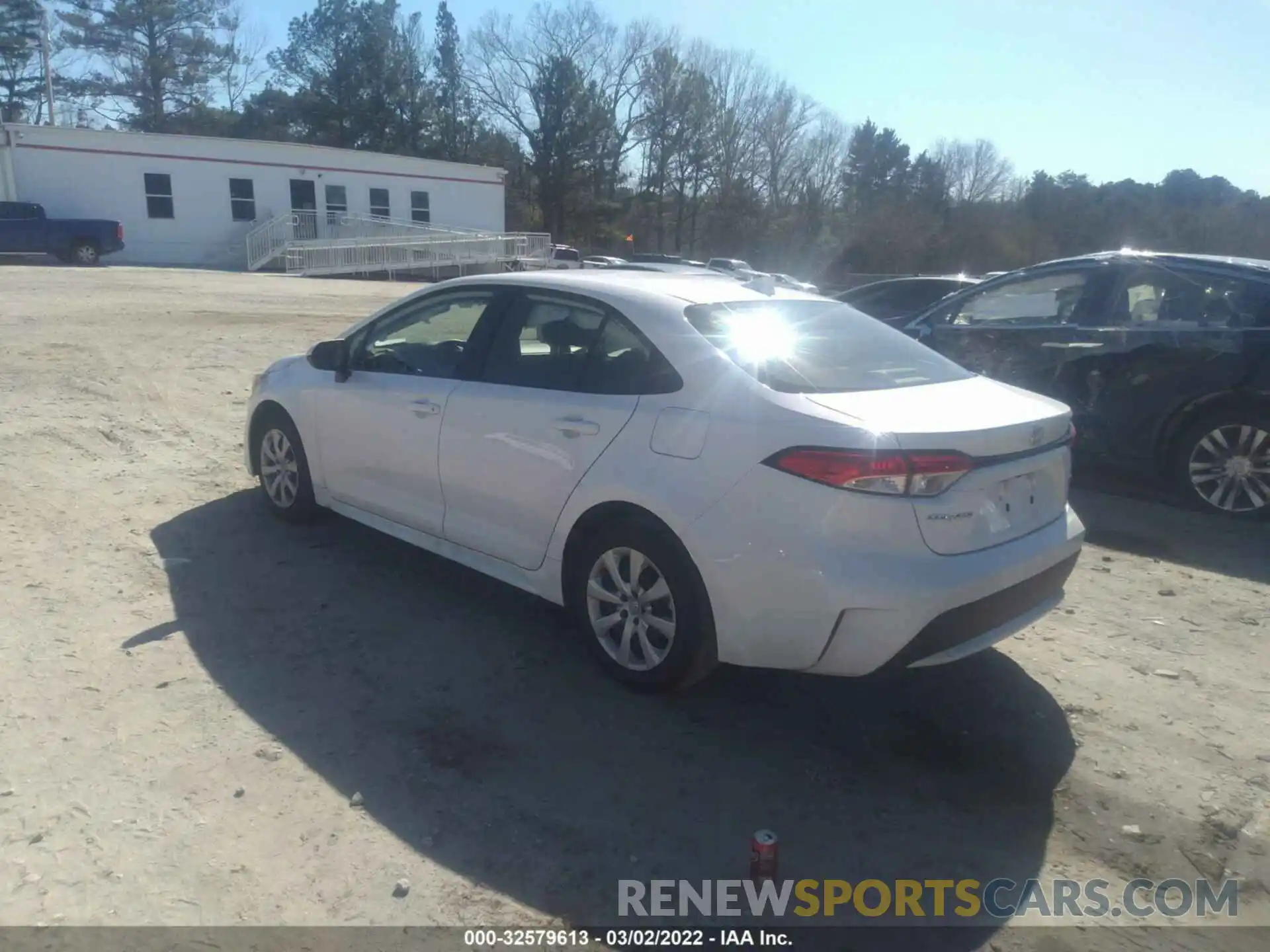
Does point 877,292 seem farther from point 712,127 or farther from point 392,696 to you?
point 712,127

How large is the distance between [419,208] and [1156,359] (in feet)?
116

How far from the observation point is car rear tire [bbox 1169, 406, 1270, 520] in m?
6.25

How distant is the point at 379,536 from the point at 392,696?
1.98 meters

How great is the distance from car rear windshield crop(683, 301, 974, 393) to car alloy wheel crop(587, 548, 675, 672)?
2.88 feet

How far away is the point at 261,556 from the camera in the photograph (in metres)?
5.37

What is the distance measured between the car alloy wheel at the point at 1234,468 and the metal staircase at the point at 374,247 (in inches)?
1126

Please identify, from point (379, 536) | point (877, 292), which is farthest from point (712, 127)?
point (379, 536)

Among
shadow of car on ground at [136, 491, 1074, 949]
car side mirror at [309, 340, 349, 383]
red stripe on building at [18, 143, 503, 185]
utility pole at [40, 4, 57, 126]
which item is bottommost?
shadow of car on ground at [136, 491, 1074, 949]

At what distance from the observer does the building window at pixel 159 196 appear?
103ft

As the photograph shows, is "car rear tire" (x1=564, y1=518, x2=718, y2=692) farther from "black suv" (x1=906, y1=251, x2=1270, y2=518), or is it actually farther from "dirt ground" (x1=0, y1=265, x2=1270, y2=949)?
"black suv" (x1=906, y1=251, x2=1270, y2=518)

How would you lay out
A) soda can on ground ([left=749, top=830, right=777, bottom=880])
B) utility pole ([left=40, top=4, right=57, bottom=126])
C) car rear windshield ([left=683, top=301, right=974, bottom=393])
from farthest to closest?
1. utility pole ([left=40, top=4, right=57, bottom=126])
2. car rear windshield ([left=683, top=301, right=974, bottom=393])
3. soda can on ground ([left=749, top=830, right=777, bottom=880])

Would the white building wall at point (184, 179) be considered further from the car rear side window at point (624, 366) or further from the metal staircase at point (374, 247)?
the car rear side window at point (624, 366)

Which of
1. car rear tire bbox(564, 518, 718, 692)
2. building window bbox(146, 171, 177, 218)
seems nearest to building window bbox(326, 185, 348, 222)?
building window bbox(146, 171, 177, 218)

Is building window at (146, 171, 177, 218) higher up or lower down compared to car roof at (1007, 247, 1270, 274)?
higher up
